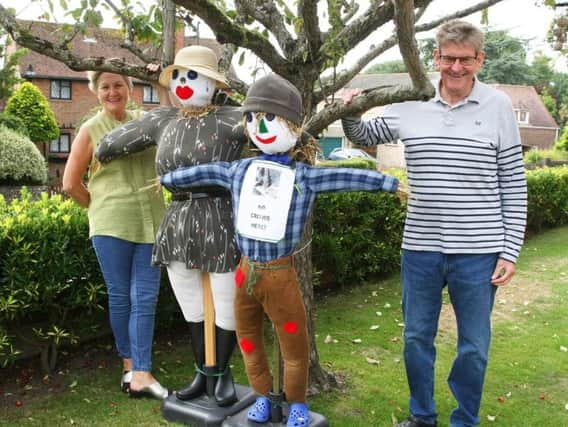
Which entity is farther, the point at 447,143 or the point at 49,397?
the point at 49,397

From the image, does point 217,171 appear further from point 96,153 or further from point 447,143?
point 447,143

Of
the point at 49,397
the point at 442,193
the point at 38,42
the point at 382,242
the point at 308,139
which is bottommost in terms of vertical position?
the point at 49,397

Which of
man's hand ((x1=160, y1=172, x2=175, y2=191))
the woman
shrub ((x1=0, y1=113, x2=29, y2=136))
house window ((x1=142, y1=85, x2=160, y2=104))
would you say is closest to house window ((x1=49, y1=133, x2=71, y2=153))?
house window ((x1=142, y1=85, x2=160, y2=104))

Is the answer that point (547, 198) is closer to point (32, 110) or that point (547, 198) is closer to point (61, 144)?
point (32, 110)

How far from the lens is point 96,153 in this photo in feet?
11.5

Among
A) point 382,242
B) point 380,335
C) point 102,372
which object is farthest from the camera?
point 382,242

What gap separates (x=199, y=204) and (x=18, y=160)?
48.9ft

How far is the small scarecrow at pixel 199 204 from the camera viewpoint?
321 cm

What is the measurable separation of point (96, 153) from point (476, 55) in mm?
2072

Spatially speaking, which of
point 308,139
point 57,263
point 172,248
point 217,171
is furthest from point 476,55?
point 57,263

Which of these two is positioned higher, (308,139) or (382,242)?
(308,139)

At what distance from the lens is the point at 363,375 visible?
4.41m

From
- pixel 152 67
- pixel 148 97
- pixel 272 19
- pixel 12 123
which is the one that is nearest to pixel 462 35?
pixel 272 19

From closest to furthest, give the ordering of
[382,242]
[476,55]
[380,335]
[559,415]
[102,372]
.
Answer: [476,55] → [559,415] → [102,372] → [380,335] → [382,242]
